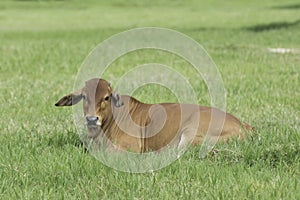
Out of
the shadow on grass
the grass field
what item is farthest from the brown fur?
the shadow on grass

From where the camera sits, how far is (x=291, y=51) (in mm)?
20016

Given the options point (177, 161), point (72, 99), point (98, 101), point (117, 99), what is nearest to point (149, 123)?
point (117, 99)

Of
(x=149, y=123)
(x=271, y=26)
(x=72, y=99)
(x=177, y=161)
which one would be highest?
(x=271, y=26)

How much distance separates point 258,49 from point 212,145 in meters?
14.0

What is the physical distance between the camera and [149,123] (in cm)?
720

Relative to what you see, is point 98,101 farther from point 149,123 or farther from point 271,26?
point 271,26

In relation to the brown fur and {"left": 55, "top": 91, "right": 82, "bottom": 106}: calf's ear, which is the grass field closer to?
the brown fur

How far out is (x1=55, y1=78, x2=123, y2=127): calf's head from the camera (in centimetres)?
679

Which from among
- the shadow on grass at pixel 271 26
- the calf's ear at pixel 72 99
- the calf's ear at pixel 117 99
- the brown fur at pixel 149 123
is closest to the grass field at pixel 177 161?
the brown fur at pixel 149 123

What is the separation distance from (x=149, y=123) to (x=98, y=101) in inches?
25.3

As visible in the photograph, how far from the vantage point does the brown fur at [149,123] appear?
22.7 feet

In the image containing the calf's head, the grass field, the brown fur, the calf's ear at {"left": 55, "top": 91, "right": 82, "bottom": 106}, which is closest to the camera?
the grass field

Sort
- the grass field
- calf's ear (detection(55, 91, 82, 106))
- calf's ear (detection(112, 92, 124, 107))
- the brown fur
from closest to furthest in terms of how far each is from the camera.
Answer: the grass field
the brown fur
calf's ear (detection(112, 92, 124, 107))
calf's ear (detection(55, 91, 82, 106))

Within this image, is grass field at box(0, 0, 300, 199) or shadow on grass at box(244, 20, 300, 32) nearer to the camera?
grass field at box(0, 0, 300, 199)
